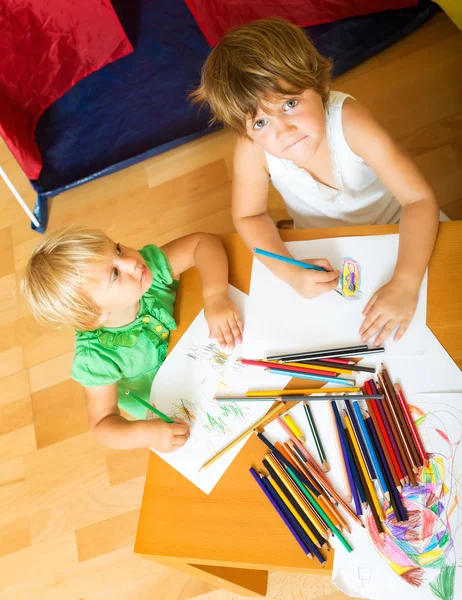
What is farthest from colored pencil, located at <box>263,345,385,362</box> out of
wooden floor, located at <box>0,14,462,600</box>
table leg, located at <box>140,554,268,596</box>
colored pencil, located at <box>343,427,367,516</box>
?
wooden floor, located at <box>0,14,462,600</box>

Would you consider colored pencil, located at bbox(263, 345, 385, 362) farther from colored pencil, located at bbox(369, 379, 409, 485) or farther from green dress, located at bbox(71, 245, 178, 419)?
green dress, located at bbox(71, 245, 178, 419)

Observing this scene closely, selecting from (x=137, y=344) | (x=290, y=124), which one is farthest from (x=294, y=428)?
(x=290, y=124)

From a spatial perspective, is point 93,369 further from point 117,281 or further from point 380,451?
point 380,451

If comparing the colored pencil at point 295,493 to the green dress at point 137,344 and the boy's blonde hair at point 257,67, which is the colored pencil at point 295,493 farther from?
the boy's blonde hair at point 257,67

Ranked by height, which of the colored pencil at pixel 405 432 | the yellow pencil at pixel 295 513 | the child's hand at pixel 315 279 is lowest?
the yellow pencil at pixel 295 513

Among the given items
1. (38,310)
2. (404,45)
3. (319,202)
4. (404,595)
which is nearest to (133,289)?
(38,310)

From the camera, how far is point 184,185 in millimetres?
1726

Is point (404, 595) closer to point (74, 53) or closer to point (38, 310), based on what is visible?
point (38, 310)

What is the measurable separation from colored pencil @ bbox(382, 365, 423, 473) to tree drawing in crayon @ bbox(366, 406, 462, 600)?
0.04ft

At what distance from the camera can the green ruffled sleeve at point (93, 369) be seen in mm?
949

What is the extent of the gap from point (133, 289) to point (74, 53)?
1.29 metres

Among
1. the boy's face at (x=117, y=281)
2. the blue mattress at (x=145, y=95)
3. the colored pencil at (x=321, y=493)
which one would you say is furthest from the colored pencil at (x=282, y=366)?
the blue mattress at (x=145, y=95)

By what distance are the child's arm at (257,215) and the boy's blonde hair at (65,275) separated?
25 cm

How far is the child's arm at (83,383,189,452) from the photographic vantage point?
814mm
